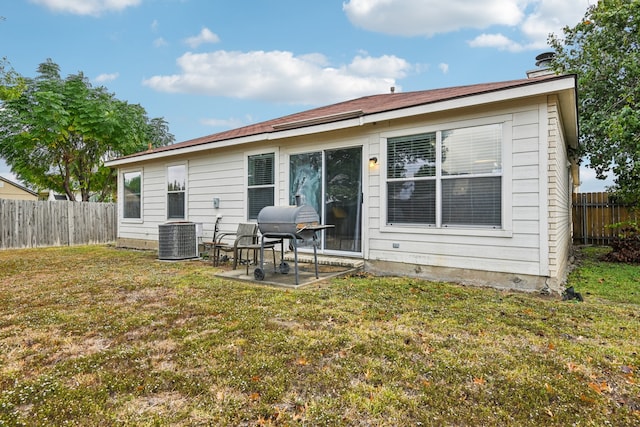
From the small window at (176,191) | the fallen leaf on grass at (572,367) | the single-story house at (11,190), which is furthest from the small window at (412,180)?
the single-story house at (11,190)

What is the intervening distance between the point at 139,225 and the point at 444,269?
863cm

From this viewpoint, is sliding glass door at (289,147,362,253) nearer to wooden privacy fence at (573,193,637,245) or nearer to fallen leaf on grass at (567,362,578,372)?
fallen leaf on grass at (567,362,578,372)

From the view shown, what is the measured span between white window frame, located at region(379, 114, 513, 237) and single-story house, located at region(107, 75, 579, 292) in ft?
0.04

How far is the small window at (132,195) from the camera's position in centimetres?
1004

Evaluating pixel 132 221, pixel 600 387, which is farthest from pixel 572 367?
pixel 132 221

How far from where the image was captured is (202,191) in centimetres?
841

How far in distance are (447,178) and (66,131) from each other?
17186 mm

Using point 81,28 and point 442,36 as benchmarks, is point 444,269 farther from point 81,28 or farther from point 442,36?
point 81,28

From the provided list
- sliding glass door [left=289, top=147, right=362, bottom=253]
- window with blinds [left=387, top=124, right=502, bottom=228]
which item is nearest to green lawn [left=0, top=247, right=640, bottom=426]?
window with blinds [left=387, top=124, right=502, bottom=228]

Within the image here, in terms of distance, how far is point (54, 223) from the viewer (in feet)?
38.3

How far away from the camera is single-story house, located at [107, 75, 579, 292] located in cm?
443

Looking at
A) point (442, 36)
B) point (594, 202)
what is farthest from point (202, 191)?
point (594, 202)

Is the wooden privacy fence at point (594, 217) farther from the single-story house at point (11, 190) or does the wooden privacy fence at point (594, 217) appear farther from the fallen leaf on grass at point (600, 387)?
the single-story house at point (11, 190)

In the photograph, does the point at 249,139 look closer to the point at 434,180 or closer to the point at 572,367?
the point at 434,180
